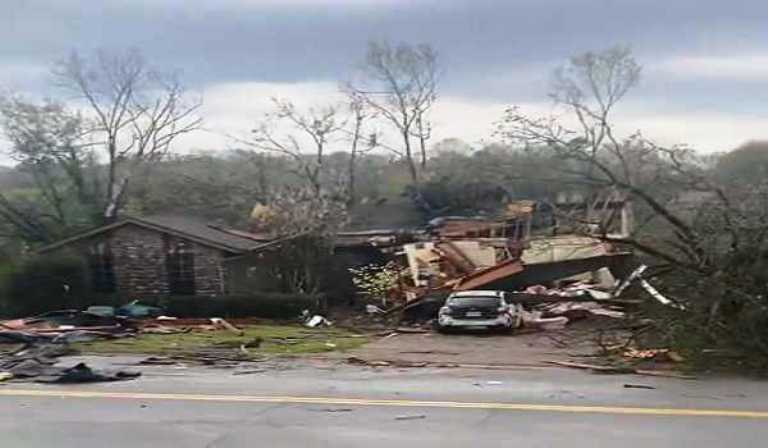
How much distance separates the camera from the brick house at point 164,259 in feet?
124

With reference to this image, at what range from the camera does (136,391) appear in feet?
41.5

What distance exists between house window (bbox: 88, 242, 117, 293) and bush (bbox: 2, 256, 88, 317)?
5.51 feet

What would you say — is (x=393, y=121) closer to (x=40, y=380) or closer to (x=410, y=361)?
(x=410, y=361)

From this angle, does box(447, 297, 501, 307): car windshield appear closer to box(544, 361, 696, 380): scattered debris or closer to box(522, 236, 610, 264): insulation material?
box(522, 236, 610, 264): insulation material

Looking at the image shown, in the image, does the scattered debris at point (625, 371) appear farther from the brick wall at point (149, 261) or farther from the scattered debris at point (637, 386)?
the brick wall at point (149, 261)

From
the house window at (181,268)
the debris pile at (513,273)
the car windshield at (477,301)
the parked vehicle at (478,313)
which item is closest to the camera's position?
the parked vehicle at (478,313)

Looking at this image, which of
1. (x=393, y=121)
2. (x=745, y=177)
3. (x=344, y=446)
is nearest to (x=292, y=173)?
(x=393, y=121)

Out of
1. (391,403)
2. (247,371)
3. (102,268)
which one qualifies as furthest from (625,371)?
(102,268)

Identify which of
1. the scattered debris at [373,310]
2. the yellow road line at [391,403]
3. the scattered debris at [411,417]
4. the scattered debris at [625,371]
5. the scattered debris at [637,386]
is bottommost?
the scattered debris at [373,310]

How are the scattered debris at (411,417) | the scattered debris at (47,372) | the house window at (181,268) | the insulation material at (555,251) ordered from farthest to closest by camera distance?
the house window at (181,268), the insulation material at (555,251), the scattered debris at (47,372), the scattered debris at (411,417)

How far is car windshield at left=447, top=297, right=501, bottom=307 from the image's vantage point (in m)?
28.7

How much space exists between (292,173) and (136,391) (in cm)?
4243

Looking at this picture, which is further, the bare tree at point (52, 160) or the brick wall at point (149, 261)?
the bare tree at point (52, 160)

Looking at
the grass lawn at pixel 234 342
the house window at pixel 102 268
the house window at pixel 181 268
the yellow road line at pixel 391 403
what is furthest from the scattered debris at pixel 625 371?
the house window at pixel 102 268
